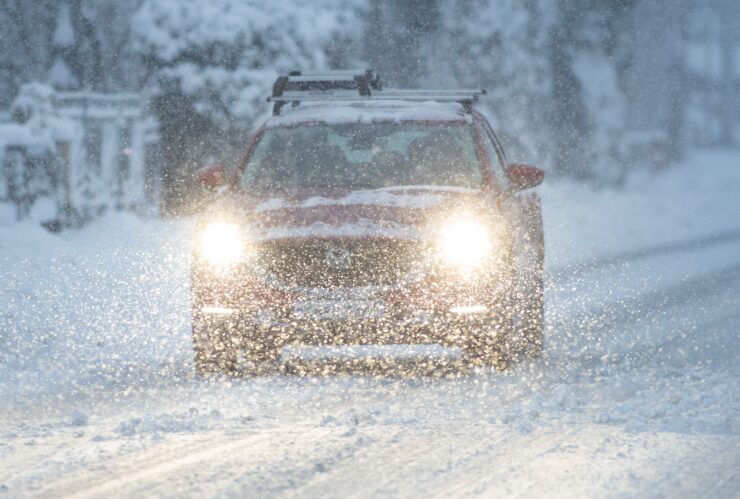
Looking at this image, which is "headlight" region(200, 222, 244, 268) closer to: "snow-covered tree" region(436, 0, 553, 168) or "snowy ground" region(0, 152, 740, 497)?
Result: "snowy ground" region(0, 152, 740, 497)

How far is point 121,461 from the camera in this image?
20.5ft

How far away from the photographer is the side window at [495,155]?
10.5 meters

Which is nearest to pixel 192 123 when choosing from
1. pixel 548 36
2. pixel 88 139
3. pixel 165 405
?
pixel 88 139

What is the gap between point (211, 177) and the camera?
10.2m

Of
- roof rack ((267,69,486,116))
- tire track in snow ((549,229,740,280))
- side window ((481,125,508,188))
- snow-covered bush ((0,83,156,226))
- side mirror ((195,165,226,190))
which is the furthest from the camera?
snow-covered bush ((0,83,156,226))

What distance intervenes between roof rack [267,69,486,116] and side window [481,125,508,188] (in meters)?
0.26

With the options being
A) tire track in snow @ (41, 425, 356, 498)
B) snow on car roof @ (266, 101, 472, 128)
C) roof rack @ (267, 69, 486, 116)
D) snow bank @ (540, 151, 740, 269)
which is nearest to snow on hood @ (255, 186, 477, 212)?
snow on car roof @ (266, 101, 472, 128)

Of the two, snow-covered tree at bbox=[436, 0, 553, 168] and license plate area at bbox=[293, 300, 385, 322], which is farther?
snow-covered tree at bbox=[436, 0, 553, 168]

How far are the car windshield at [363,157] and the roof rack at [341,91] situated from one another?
46 centimetres

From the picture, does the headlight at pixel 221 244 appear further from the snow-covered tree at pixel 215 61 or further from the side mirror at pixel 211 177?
the snow-covered tree at pixel 215 61

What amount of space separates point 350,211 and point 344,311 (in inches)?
26.1

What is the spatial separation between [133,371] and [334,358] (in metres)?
1.28

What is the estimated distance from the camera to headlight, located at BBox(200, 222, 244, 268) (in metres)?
9.13

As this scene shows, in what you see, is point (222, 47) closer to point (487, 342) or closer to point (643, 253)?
point (643, 253)
